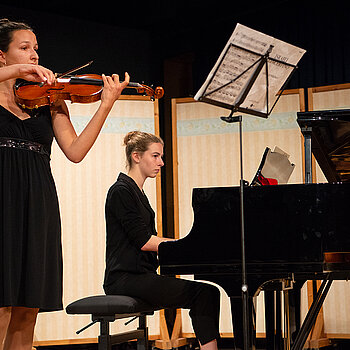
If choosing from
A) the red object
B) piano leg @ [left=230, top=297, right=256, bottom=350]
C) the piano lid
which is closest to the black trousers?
piano leg @ [left=230, top=297, right=256, bottom=350]

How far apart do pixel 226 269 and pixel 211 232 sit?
0.54ft

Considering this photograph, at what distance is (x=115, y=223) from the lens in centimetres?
310

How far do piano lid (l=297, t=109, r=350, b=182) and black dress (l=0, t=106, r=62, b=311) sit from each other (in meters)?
1.13

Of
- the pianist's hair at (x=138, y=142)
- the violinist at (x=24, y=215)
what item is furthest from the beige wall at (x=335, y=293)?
the violinist at (x=24, y=215)

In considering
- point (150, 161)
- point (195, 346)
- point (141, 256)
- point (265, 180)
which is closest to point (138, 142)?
point (150, 161)

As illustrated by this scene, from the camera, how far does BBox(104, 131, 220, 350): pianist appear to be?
277 cm

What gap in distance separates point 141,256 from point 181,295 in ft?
1.06

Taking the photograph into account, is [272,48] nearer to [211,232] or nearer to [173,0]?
[211,232]

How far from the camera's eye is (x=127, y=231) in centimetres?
303

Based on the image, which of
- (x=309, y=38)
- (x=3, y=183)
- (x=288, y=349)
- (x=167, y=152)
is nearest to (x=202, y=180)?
(x=167, y=152)

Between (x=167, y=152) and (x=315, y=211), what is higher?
(x=167, y=152)

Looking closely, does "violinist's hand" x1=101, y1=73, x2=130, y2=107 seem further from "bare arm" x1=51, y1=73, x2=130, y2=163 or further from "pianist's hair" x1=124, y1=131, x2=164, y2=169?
"pianist's hair" x1=124, y1=131, x2=164, y2=169

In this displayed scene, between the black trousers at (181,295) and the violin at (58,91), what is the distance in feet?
3.25

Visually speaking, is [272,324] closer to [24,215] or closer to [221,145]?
[24,215]
